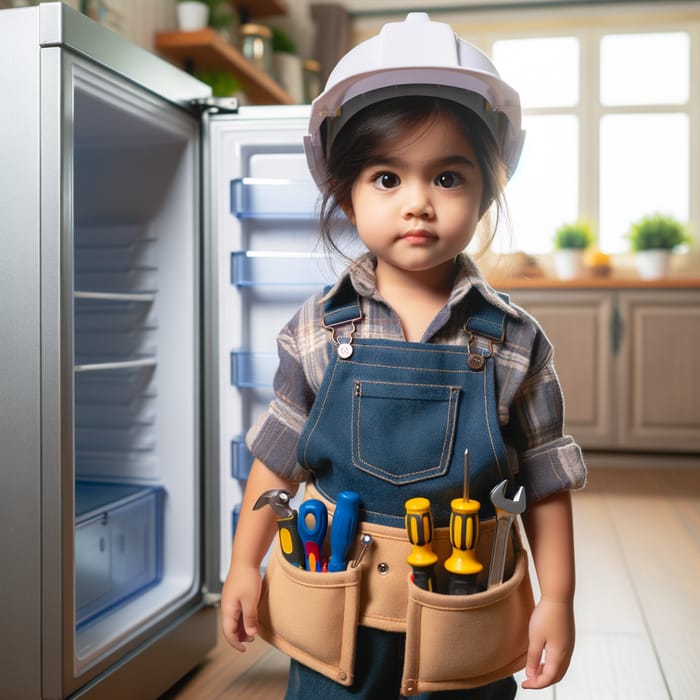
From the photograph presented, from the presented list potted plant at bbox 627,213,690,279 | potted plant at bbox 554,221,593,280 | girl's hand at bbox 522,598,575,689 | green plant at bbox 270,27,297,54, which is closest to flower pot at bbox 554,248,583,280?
potted plant at bbox 554,221,593,280

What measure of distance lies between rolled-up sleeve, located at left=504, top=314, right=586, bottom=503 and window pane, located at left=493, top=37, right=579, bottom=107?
13.1ft

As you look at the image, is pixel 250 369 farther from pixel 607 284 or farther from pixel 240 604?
pixel 607 284

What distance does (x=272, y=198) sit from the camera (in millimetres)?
1597

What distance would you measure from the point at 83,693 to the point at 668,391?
319 cm

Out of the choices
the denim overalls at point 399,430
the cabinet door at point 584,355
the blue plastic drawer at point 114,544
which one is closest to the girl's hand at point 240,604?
the denim overalls at point 399,430

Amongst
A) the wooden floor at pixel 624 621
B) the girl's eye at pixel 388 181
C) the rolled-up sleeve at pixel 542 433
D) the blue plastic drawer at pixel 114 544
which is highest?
the girl's eye at pixel 388 181

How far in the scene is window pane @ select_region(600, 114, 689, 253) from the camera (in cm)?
452

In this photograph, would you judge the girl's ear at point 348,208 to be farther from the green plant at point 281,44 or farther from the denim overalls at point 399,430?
the green plant at point 281,44

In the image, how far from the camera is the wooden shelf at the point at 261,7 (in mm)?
3848

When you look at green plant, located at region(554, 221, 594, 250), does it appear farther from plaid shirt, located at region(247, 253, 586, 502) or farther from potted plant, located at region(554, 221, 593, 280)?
plaid shirt, located at region(247, 253, 586, 502)

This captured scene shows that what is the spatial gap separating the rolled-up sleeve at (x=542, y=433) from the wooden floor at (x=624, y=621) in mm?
777

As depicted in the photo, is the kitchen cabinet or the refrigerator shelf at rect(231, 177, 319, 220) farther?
the kitchen cabinet

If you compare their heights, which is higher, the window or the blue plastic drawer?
the window

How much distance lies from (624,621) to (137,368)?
3.95 ft
